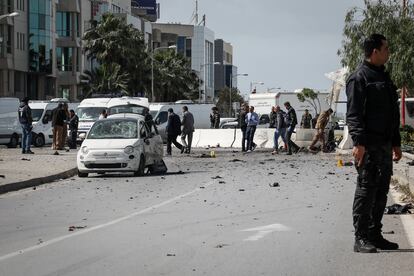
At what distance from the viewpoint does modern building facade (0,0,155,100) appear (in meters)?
70.1

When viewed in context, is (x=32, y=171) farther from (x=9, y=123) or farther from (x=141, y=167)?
(x=9, y=123)

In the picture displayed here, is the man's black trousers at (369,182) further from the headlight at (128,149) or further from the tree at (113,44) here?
the tree at (113,44)

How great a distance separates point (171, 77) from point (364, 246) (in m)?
95.0

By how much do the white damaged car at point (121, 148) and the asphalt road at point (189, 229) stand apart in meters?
1.54

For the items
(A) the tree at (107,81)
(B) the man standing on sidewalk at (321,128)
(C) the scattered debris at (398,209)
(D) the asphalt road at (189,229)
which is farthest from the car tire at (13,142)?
(C) the scattered debris at (398,209)

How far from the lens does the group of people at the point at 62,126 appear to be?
3897cm

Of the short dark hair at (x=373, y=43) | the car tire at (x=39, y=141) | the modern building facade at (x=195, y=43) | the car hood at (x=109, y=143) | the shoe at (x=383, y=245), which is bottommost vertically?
the car tire at (x=39, y=141)

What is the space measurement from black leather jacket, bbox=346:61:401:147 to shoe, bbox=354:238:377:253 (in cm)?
101

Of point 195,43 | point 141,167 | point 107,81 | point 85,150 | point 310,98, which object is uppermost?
point 195,43

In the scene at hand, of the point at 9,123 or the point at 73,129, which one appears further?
the point at 9,123

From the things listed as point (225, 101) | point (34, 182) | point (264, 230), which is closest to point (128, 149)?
point (34, 182)

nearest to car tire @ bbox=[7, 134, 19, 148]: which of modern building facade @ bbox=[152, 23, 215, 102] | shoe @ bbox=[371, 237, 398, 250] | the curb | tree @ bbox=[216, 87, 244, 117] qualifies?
the curb

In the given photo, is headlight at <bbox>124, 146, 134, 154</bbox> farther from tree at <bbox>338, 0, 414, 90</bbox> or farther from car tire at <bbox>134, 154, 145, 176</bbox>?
tree at <bbox>338, 0, 414, 90</bbox>

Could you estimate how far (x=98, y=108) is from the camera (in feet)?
157
